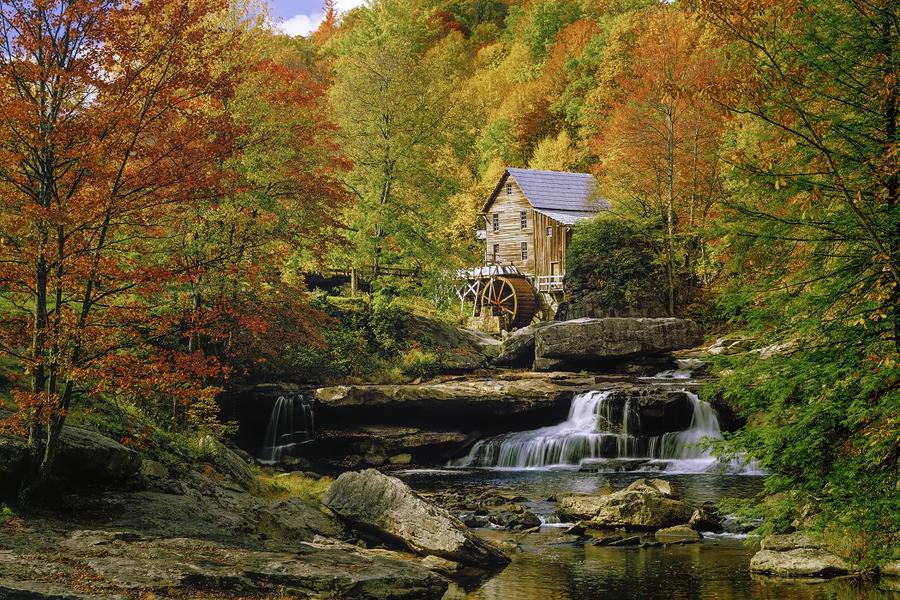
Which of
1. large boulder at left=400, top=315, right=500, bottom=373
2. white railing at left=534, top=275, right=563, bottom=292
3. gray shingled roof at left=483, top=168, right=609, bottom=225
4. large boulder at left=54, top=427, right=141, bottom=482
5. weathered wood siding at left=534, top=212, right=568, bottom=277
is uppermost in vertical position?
gray shingled roof at left=483, top=168, right=609, bottom=225

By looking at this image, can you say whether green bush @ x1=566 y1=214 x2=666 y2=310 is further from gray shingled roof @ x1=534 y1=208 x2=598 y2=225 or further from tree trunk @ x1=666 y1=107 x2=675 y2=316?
gray shingled roof @ x1=534 y1=208 x2=598 y2=225

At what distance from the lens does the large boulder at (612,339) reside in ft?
95.3

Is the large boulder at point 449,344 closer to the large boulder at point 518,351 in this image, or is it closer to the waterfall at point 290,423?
the large boulder at point 518,351

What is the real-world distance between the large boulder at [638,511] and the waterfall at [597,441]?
25.4 feet

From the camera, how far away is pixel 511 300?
149 feet

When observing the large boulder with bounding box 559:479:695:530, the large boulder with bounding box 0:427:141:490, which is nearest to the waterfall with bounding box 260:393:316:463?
the large boulder with bounding box 559:479:695:530

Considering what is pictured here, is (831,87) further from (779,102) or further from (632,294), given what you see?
(632,294)

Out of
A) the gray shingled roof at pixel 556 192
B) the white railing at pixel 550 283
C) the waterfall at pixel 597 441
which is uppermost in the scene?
the gray shingled roof at pixel 556 192

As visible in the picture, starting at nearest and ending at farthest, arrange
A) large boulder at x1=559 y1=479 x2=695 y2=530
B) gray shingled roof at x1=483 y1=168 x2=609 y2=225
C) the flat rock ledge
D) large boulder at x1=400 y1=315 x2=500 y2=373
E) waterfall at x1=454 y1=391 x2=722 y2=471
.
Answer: large boulder at x1=559 y1=479 x2=695 y2=530 < waterfall at x1=454 y1=391 x2=722 y2=471 < the flat rock ledge < large boulder at x1=400 y1=315 x2=500 y2=373 < gray shingled roof at x1=483 y1=168 x2=609 y2=225

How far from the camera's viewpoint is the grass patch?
547 inches

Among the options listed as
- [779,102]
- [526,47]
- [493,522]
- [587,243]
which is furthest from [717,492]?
[526,47]

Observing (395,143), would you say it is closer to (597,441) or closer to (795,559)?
(597,441)

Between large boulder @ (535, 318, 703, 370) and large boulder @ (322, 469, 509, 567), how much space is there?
17.5 metres

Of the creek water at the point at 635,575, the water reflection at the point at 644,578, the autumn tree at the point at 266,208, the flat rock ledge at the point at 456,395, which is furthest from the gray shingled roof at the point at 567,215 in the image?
the water reflection at the point at 644,578
